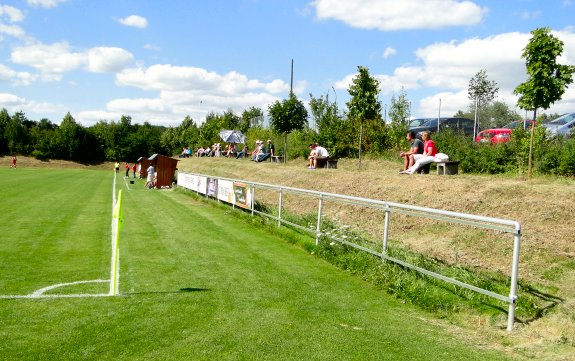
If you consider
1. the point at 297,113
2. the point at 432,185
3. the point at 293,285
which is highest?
the point at 297,113

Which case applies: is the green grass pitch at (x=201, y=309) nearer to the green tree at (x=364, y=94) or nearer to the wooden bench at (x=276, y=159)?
the green tree at (x=364, y=94)

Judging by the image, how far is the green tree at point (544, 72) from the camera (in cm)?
1247

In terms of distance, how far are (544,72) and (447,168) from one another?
11.6 feet

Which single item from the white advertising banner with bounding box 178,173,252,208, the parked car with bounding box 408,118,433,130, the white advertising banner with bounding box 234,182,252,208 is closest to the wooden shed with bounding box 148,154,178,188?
the white advertising banner with bounding box 178,173,252,208

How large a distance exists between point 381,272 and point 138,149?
323 feet

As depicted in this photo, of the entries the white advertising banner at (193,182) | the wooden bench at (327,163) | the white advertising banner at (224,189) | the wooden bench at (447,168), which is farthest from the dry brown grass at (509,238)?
the white advertising banner at (193,182)

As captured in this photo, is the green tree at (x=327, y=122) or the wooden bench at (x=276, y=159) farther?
the wooden bench at (x=276, y=159)

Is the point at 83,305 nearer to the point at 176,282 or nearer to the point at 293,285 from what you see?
the point at 176,282

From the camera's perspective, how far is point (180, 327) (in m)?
5.59

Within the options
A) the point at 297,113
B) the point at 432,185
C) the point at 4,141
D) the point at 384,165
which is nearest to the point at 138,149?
the point at 4,141

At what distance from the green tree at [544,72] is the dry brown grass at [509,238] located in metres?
2.55

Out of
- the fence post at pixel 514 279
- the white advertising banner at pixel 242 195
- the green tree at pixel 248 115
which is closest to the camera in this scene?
the fence post at pixel 514 279

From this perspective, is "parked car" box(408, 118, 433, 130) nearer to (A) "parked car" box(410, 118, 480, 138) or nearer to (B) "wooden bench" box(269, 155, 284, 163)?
(A) "parked car" box(410, 118, 480, 138)

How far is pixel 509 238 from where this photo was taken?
337 inches
